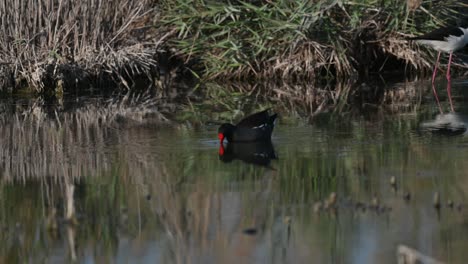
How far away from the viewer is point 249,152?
9508 mm

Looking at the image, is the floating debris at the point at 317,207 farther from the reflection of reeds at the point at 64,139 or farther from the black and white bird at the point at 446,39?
the black and white bird at the point at 446,39

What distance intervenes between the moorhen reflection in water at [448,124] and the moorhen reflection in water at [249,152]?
5.67 feet

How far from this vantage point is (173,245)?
254 inches

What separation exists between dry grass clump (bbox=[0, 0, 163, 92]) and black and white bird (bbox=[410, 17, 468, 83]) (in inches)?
147

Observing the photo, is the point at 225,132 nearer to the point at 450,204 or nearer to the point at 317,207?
the point at 317,207

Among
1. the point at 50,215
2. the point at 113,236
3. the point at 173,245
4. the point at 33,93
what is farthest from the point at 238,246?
the point at 33,93

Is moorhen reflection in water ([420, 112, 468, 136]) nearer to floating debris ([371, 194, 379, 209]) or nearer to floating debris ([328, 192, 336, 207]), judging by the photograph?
floating debris ([371, 194, 379, 209])

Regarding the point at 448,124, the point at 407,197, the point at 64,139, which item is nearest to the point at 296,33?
the point at 448,124

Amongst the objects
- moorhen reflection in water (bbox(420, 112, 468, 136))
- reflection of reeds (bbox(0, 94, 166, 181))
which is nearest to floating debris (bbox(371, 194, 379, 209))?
reflection of reeds (bbox(0, 94, 166, 181))

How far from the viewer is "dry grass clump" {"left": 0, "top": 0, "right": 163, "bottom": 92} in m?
13.7

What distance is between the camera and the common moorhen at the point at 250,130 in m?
9.63

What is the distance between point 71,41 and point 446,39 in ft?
16.3

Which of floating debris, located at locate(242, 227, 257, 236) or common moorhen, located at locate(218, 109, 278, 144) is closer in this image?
floating debris, located at locate(242, 227, 257, 236)

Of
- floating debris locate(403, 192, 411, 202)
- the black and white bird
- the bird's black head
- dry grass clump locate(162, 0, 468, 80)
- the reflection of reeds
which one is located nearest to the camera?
floating debris locate(403, 192, 411, 202)
